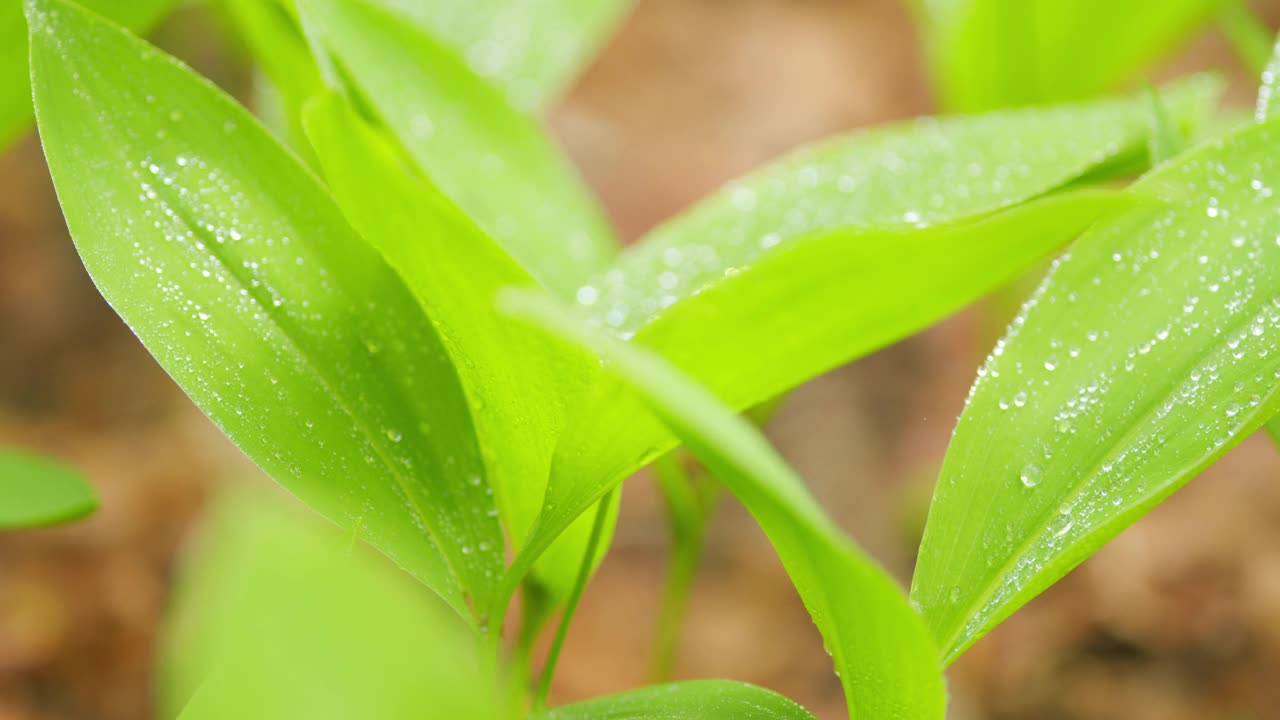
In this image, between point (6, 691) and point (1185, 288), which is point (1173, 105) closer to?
point (1185, 288)

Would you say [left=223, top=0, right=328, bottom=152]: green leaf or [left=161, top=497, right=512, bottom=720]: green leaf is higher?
[left=223, top=0, right=328, bottom=152]: green leaf

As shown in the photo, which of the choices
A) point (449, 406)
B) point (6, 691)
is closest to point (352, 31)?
point (449, 406)

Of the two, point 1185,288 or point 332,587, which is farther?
point 1185,288

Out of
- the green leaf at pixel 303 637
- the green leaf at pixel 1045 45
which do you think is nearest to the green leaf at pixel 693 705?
the green leaf at pixel 303 637

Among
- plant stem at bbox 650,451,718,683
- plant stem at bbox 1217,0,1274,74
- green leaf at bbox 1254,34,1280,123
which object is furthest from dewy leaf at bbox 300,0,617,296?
plant stem at bbox 1217,0,1274,74

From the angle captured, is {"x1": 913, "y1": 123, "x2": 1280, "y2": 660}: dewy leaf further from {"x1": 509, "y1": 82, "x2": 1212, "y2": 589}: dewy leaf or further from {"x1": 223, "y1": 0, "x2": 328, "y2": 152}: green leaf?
{"x1": 223, "y1": 0, "x2": 328, "y2": 152}: green leaf

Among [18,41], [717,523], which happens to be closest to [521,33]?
[18,41]

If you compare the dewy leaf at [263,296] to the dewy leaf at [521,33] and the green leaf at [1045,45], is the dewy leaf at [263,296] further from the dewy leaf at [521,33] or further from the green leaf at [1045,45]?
the green leaf at [1045,45]
